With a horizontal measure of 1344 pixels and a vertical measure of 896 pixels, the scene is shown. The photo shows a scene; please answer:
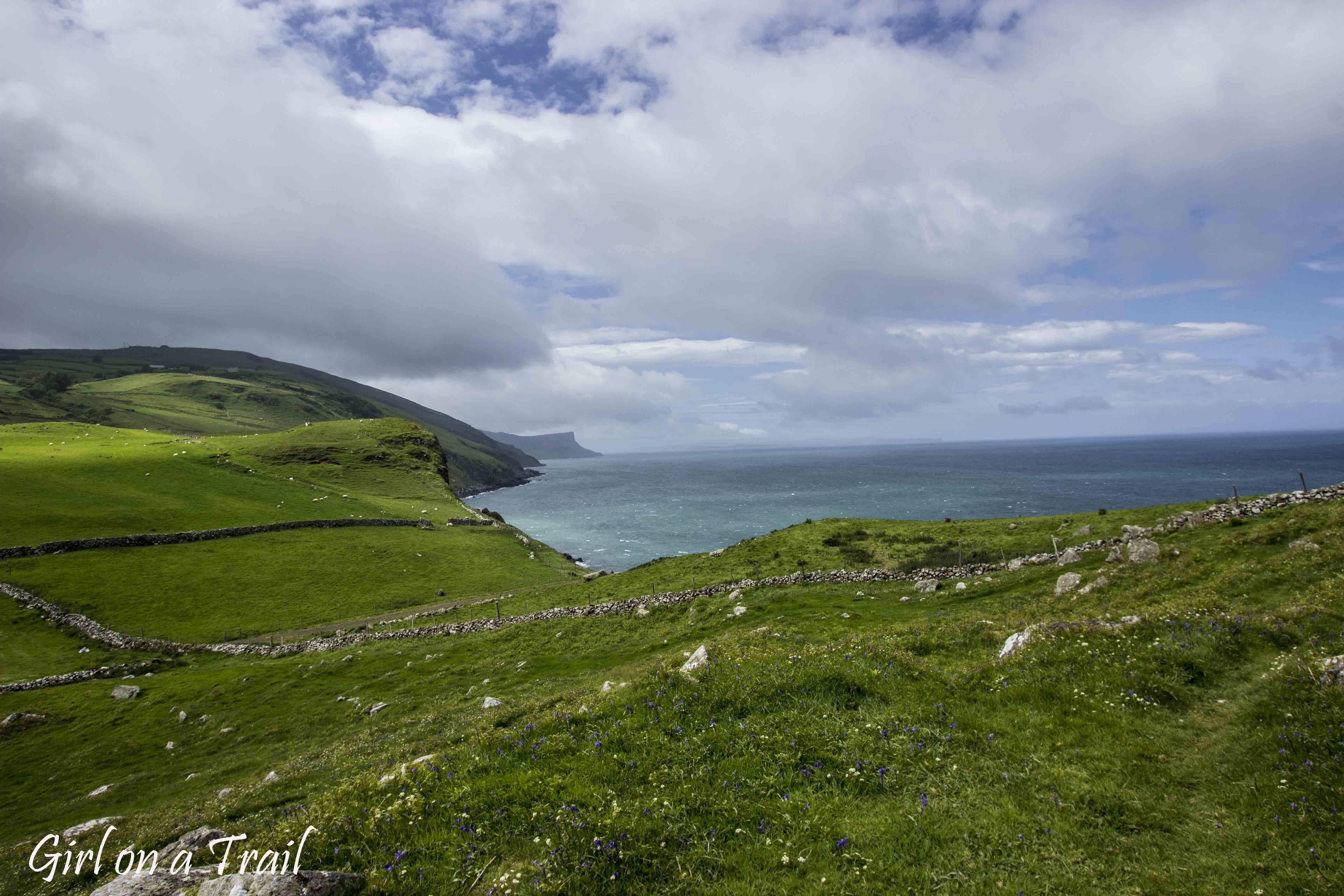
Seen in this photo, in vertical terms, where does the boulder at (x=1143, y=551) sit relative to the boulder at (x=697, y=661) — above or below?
above

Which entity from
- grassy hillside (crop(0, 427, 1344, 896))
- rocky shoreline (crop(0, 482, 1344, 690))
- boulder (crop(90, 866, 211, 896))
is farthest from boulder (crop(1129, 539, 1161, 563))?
boulder (crop(90, 866, 211, 896))

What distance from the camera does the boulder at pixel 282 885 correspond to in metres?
6.41

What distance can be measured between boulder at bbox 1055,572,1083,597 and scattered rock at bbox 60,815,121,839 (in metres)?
37.6

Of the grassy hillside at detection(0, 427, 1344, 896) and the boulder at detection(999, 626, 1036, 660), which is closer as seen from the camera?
the grassy hillside at detection(0, 427, 1344, 896)

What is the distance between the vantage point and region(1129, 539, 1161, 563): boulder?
1017 inches

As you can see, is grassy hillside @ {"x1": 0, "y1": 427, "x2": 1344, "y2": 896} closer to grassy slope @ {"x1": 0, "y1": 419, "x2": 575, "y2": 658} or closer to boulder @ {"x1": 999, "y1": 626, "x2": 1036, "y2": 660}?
boulder @ {"x1": 999, "y1": 626, "x2": 1036, "y2": 660}

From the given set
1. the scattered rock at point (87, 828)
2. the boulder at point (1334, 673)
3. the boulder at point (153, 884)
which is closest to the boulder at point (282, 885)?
the boulder at point (153, 884)

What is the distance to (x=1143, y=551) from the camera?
26.5 metres

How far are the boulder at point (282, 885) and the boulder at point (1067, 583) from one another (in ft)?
97.3

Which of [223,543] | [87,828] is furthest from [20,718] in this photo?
[223,543]

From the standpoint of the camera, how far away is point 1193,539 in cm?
2778

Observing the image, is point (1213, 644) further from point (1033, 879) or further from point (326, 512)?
point (326, 512)

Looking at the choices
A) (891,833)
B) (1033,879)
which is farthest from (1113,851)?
(891,833)

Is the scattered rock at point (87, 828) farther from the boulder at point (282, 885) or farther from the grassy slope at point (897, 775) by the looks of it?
the boulder at point (282, 885)
